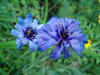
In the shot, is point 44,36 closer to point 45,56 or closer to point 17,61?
point 45,56

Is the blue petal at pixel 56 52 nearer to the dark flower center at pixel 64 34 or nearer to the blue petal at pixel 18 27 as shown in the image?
the dark flower center at pixel 64 34

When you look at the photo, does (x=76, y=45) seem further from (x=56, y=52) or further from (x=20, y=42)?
(x=20, y=42)

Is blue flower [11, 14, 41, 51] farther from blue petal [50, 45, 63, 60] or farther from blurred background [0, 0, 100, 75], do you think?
blue petal [50, 45, 63, 60]

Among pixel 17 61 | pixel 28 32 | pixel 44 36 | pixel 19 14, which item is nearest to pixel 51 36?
pixel 44 36

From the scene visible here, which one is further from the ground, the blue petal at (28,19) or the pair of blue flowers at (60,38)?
the blue petal at (28,19)

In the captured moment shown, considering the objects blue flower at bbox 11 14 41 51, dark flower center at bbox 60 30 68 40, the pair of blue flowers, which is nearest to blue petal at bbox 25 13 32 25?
blue flower at bbox 11 14 41 51

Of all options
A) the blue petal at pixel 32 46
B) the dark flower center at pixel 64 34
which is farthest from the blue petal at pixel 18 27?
the dark flower center at pixel 64 34
